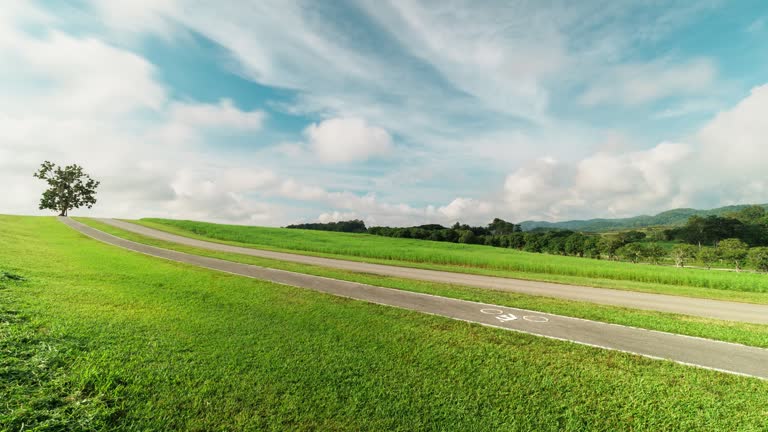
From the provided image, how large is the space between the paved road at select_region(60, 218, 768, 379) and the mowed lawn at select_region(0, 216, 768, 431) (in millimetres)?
839

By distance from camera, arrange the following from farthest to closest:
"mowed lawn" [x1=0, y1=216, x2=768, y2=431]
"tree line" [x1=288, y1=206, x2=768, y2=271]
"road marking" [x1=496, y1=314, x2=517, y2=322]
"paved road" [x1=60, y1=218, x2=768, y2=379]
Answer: "tree line" [x1=288, y1=206, x2=768, y2=271]
"road marking" [x1=496, y1=314, x2=517, y2=322]
"paved road" [x1=60, y1=218, x2=768, y2=379]
"mowed lawn" [x1=0, y1=216, x2=768, y2=431]

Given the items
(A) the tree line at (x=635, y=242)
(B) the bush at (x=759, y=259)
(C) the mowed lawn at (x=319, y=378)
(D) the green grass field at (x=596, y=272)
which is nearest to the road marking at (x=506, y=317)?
(C) the mowed lawn at (x=319, y=378)

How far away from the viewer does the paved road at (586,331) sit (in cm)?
772

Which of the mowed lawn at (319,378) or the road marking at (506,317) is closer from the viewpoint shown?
the mowed lawn at (319,378)

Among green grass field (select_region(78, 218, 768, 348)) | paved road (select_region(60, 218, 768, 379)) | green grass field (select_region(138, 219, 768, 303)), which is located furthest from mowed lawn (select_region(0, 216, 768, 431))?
green grass field (select_region(138, 219, 768, 303))

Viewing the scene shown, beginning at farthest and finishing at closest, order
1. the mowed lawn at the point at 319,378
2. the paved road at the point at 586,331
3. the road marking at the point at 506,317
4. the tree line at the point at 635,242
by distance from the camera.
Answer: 1. the tree line at the point at 635,242
2. the road marking at the point at 506,317
3. the paved road at the point at 586,331
4. the mowed lawn at the point at 319,378

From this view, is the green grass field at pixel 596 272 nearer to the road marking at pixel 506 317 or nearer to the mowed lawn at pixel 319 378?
the road marking at pixel 506 317

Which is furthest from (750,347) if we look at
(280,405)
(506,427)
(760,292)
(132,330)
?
(760,292)

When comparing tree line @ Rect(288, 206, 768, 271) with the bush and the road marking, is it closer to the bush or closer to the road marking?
the bush

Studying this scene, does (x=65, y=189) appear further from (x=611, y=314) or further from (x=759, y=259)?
(x=759, y=259)

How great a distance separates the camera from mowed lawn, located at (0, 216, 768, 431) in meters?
4.74

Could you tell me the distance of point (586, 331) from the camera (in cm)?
954

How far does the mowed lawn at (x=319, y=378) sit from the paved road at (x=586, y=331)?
2.75 feet

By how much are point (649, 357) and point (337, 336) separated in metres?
7.61
